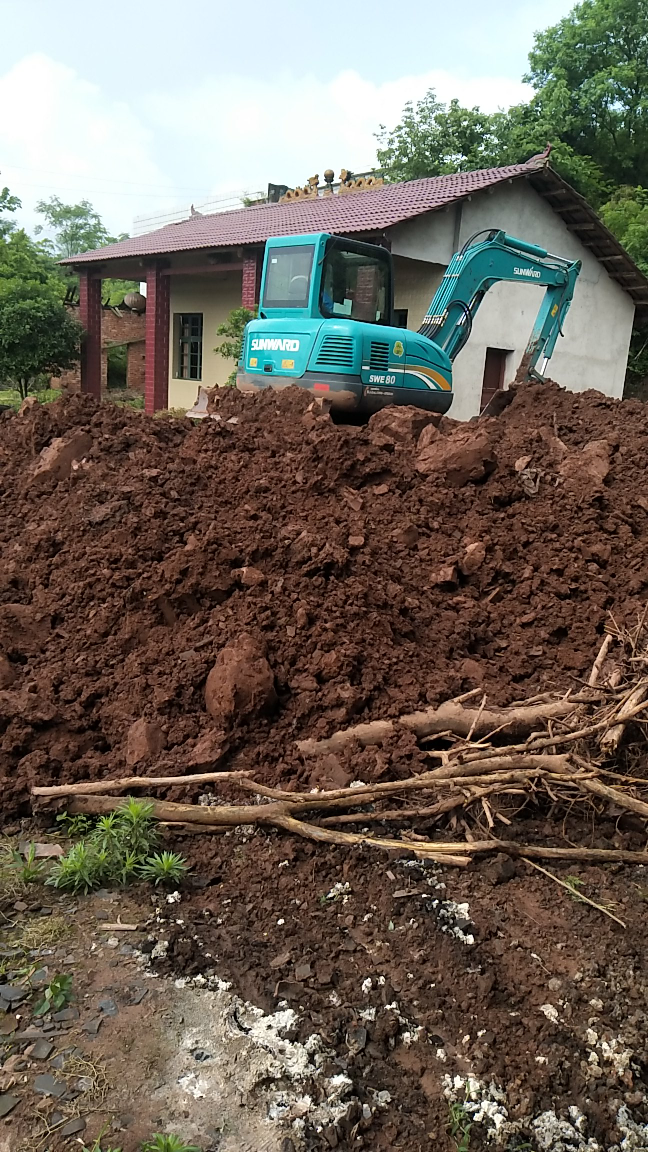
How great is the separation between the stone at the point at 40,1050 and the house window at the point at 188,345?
684 inches

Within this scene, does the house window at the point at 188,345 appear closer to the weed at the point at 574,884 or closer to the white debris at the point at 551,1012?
the weed at the point at 574,884

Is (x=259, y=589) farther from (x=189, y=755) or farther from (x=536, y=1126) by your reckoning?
(x=536, y=1126)

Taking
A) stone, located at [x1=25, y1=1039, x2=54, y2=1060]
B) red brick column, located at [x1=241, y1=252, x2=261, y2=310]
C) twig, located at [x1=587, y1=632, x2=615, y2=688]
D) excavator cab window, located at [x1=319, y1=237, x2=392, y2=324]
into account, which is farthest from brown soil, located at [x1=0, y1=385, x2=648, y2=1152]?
red brick column, located at [x1=241, y1=252, x2=261, y2=310]

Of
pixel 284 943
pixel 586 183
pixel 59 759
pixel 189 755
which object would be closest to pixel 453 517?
pixel 189 755

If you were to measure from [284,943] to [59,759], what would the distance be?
147cm

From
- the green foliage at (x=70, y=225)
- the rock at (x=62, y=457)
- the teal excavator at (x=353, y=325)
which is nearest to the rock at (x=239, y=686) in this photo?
the rock at (x=62, y=457)

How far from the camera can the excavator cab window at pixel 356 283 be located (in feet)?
26.5

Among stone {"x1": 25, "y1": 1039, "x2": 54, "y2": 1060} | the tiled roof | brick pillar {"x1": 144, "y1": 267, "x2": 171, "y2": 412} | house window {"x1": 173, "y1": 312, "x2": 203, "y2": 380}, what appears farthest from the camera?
house window {"x1": 173, "y1": 312, "x2": 203, "y2": 380}

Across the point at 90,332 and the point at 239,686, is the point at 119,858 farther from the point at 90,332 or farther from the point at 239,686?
the point at 90,332

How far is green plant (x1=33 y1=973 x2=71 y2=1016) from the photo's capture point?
8.32 ft

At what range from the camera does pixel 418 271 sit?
15148mm

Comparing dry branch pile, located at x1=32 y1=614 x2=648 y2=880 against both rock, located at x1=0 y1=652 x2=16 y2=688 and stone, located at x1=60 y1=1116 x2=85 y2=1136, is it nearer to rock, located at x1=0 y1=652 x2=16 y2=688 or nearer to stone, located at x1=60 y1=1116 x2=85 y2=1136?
rock, located at x1=0 y1=652 x2=16 y2=688

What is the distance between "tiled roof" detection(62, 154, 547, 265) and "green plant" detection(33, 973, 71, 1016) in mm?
12546

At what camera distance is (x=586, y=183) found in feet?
79.6
